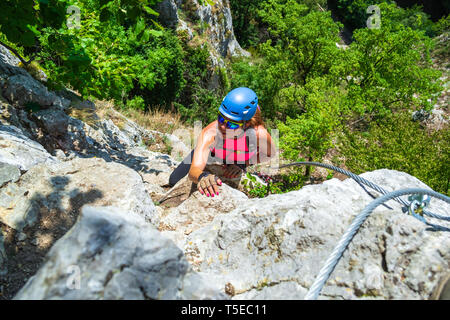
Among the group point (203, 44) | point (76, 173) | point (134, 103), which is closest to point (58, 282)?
point (76, 173)

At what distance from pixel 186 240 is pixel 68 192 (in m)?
1.20

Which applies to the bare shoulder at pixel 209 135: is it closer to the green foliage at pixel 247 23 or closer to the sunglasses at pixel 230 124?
the sunglasses at pixel 230 124

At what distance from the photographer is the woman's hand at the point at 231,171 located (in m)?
4.04

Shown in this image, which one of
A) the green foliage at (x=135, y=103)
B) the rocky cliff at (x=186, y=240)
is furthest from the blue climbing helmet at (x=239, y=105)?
the green foliage at (x=135, y=103)

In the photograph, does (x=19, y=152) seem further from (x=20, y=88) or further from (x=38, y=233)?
(x=20, y=88)

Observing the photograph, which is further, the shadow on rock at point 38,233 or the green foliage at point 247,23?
the green foliage at point 247,23

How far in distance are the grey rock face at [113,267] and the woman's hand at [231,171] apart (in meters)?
2.58

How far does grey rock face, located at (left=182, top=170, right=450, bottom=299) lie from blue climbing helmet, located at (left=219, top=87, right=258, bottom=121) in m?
1.27

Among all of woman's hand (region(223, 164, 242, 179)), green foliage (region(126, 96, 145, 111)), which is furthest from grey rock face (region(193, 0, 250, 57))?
woman's hand (region(223, 164, 242, 179))

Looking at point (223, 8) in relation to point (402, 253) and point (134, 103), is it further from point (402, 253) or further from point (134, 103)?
point (402, 253)

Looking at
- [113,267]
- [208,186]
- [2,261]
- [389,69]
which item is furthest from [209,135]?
[389,69]

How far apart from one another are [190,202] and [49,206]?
1.32m

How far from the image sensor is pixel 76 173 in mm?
2908

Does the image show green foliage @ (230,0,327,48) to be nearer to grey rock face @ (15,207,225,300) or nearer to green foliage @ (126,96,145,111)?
green foliage @ (126,96,145,111)
